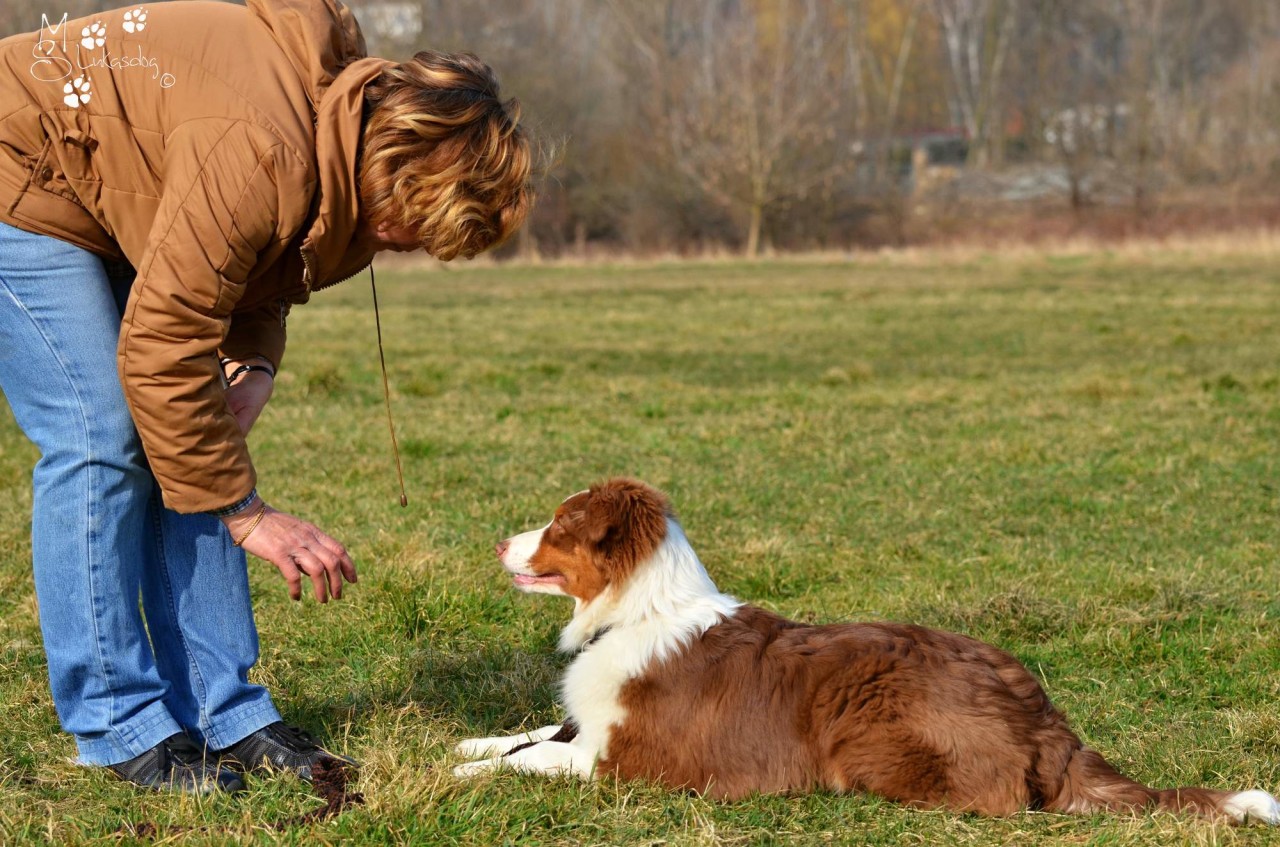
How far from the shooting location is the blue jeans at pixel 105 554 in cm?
314

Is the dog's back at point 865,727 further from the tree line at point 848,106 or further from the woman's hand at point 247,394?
the tree line at point 848,106

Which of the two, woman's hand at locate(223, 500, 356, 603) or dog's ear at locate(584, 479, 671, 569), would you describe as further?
dog's ear at locate(584, 479, 671, 569)

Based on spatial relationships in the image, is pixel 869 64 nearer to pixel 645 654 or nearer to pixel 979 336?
pixel 979 336

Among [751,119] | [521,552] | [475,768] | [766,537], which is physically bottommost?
[766,537]

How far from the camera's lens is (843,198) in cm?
4662

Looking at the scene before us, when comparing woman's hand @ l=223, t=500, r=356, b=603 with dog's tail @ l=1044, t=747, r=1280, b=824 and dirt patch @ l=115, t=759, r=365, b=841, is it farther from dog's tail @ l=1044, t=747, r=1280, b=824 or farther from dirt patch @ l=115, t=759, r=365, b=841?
dog's tail @ l=1044, t=747, r=1280, b=824

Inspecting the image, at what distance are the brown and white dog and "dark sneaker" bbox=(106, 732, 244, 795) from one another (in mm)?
668

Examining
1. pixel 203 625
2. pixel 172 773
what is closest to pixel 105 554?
pixel 203 625

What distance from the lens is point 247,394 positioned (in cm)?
355

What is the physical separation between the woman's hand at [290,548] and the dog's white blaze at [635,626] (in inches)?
42.2

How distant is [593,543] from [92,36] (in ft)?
6.55

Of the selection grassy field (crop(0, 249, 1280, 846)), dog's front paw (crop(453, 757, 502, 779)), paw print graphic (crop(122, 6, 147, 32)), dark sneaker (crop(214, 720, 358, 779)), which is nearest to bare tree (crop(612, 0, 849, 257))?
grassy field (crop(0, 249, 1280, 846))

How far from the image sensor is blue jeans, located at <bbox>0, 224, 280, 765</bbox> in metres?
3.14

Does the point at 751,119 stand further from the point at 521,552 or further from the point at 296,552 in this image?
the point at 296,552
